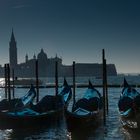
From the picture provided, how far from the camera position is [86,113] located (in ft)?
96.5

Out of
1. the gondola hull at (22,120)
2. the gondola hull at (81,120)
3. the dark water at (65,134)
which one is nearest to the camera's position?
the gondola hull at (81,120)

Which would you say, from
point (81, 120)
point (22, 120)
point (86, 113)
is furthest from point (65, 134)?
point (22, 120)

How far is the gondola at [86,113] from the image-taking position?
2688cm

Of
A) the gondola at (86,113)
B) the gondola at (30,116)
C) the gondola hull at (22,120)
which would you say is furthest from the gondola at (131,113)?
the gondola hull at (22,120)

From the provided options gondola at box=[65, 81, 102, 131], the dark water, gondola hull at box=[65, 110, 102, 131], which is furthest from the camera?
the dark water

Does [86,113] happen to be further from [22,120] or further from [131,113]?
[22,120]

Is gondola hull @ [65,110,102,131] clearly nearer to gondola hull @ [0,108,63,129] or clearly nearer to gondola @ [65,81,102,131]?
gondola @ [65,81,102,131]

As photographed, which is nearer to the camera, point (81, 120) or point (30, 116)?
point (81, 120)

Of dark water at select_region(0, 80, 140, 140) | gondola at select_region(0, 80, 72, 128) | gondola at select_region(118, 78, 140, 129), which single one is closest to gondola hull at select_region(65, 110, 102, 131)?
Answer: dark water at select_region(0, 80, 140, 140)

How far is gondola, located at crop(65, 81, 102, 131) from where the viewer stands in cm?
2688

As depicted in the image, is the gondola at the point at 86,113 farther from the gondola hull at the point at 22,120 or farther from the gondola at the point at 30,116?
the gondola hull at the point at 22,120

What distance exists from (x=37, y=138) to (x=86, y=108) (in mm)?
6820

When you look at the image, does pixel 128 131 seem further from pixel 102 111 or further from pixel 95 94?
pixel 95 94

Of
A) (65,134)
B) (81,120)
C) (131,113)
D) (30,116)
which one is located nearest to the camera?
(131,113)
